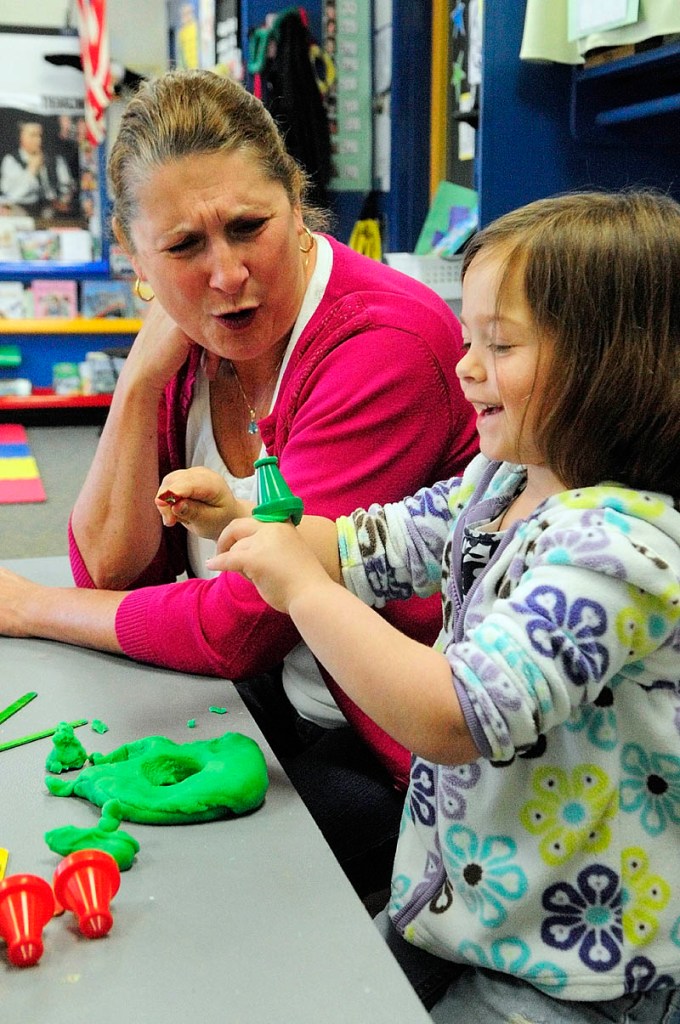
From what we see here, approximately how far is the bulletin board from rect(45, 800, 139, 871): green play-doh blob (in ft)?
16.5

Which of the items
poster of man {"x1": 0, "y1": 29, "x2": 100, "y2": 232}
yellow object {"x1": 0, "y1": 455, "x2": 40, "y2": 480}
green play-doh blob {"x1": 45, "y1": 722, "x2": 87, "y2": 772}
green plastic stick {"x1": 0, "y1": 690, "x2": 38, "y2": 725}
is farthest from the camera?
poster of man {"x1": 0, "y1": 29, "x2": 100, "y2": 232}

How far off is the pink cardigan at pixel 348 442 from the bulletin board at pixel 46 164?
179 inches

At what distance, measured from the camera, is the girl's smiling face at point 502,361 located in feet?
2.52

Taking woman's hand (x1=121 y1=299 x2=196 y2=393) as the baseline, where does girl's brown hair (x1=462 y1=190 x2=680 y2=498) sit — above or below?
above

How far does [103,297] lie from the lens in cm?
559

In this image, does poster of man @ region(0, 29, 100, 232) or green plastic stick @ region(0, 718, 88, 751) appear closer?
green plastic stick @ region(0, 718, 88, 751)

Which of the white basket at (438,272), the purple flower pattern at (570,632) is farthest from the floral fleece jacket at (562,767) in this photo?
the white basket at (438,272)

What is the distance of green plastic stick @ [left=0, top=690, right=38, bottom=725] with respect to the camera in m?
0.98

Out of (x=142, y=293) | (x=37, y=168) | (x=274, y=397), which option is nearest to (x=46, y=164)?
(x=37, y=168)

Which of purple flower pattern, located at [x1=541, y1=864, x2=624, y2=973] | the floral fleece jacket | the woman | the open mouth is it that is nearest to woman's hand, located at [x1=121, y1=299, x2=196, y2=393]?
the woman

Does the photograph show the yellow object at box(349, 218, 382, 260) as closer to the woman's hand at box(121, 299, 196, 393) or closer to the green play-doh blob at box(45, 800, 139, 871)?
the woman's hand at box(121, 299, 196, 393)

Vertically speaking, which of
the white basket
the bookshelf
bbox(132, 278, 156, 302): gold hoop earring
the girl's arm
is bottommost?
the bookshelf

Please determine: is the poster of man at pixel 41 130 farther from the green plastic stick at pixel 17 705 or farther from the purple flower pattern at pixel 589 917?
the purple flower pattern at pixel 589 917

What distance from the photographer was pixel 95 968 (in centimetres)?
63
